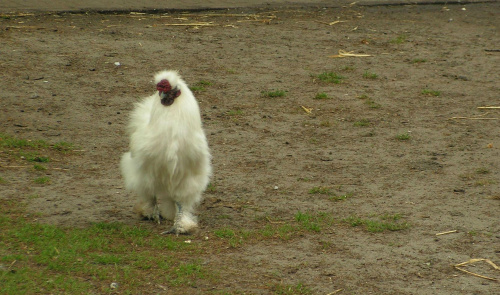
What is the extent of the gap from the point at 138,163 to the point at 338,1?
991cm

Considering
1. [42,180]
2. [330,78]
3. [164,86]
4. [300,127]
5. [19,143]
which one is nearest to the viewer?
[164,86]

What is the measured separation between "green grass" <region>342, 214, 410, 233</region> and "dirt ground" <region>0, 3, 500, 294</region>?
56 millimetres

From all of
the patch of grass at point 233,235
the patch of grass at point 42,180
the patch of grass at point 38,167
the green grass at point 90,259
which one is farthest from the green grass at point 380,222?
the patch of grass at point 38,167

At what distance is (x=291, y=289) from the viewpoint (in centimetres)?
517

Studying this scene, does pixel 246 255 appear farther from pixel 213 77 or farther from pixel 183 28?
pixel 183 28

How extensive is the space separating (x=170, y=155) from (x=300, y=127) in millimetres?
3387

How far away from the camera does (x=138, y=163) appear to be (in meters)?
6.01

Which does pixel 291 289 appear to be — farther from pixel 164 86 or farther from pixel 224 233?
pixel 164 86

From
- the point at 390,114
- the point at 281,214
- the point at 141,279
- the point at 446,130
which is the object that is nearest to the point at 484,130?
the point at 446,130

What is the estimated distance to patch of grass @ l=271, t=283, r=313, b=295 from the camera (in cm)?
512

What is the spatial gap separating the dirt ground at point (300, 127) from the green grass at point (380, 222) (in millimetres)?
56

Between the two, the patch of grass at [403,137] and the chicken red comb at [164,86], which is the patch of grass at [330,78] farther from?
the chicken red comb at [164,86]

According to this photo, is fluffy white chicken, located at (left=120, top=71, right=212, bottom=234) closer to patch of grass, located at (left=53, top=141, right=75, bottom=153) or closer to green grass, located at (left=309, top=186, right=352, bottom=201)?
green grass, located at (left=309, top=186, right=352, bottom=201)

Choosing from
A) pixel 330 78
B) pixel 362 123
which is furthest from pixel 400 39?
pixel 362 123
